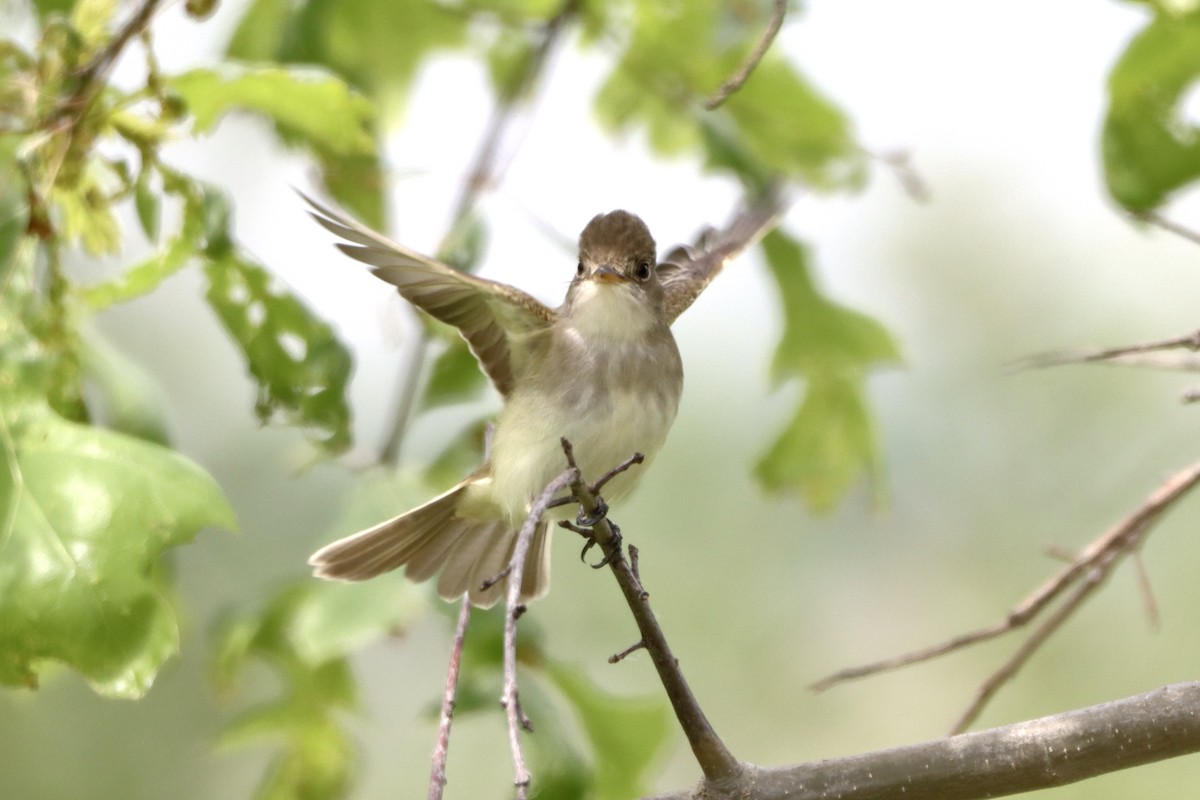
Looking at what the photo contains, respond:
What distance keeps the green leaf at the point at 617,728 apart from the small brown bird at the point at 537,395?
303mm

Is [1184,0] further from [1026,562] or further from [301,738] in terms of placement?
[1026,562]

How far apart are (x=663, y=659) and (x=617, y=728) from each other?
169 centimetres

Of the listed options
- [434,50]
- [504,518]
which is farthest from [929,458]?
[504,518]

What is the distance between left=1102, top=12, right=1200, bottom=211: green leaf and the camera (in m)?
3.20

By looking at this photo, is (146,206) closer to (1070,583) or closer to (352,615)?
(352,615)

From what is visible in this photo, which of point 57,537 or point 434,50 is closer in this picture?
point 57,537

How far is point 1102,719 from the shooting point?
1904mm

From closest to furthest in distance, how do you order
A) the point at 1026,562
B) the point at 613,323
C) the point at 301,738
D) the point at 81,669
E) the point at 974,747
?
the point at 974,747
the point at 81,669
the point at 613,323
the point at 301,738
the point at 1026,562

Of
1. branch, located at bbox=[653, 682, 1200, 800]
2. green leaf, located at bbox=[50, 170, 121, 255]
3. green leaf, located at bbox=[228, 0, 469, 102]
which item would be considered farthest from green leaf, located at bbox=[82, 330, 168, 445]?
branch, located at bbox=[653, 682, 1200, 800]

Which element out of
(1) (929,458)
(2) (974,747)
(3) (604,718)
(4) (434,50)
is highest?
(4) (434,50)

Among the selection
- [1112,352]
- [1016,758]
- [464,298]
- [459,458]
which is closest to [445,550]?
[459,458]

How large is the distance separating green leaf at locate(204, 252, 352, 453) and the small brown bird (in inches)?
9.5

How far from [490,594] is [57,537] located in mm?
918

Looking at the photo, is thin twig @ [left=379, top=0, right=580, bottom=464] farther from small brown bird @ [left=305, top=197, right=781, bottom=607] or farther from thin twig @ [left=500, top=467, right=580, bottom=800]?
thin twig @ [left=500, top=467, right=580, bottom=800]
